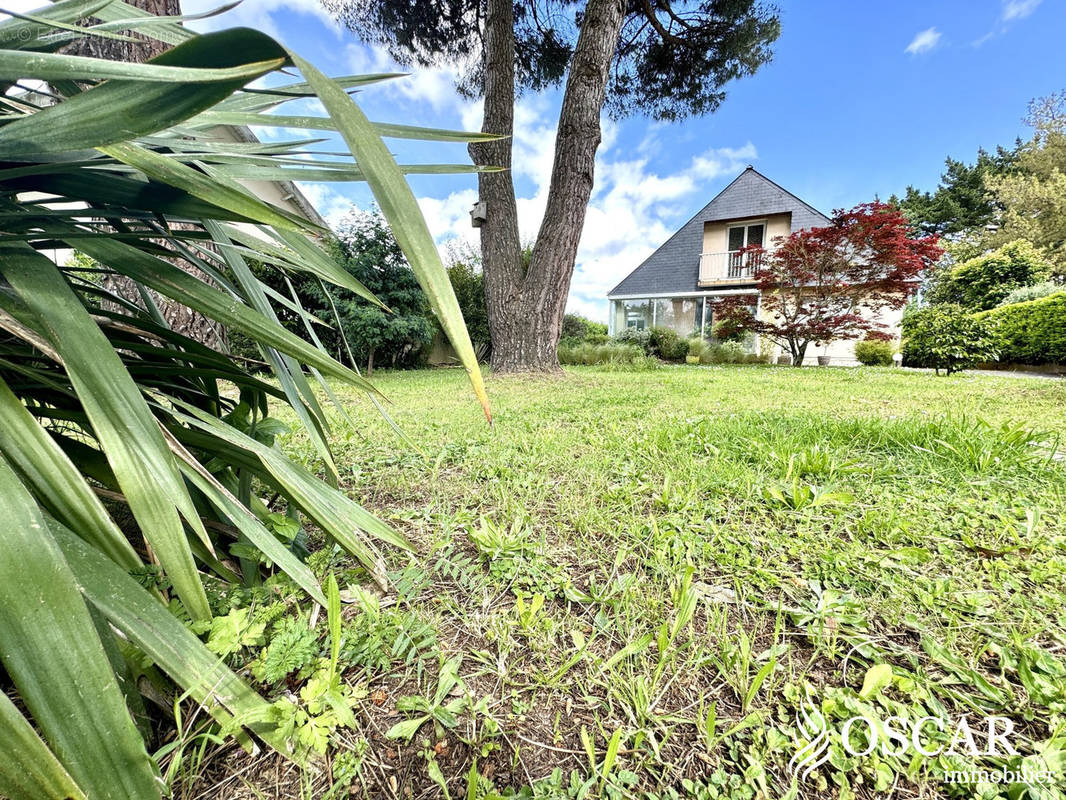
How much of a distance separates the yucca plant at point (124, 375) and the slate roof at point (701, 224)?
13.4m

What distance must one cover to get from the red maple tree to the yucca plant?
9.88m

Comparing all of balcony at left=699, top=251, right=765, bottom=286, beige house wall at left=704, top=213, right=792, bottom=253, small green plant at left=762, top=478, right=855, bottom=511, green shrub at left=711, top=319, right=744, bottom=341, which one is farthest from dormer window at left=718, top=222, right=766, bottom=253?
small green plant at left=762, top=478, right=855, bottom=511

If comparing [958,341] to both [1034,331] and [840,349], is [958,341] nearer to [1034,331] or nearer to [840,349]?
[1034,331]

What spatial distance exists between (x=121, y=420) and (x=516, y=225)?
5.17 m

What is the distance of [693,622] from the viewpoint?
2.56 ft

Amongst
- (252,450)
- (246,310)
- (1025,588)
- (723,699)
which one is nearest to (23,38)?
(246,310)

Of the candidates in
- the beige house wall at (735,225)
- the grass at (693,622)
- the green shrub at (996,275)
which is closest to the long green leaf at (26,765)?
the grass at (693,622)

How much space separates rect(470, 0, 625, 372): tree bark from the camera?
15.0 ft

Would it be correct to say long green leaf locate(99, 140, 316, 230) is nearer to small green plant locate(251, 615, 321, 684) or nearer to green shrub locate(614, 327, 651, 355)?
→ small green plant locate(251, 615, 321, 684)

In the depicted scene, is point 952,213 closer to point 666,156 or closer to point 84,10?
point 666,156

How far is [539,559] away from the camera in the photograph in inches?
38.3

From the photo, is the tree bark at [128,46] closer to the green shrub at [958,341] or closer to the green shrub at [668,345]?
the green shrub at [958,341]

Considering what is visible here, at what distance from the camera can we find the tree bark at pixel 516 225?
15.0ft

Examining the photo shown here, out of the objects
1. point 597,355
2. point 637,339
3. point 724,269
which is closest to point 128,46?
point 597,355
